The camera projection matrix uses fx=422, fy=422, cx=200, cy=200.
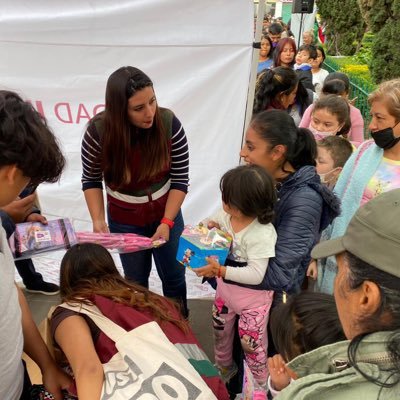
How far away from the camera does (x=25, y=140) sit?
110 centimetres

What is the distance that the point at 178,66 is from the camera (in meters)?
2.86

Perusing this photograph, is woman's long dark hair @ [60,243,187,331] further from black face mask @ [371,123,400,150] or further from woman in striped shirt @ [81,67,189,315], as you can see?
black face mask @ [371,123,400,150]

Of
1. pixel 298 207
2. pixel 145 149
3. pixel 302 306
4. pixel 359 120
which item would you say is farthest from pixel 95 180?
pixel 359 120

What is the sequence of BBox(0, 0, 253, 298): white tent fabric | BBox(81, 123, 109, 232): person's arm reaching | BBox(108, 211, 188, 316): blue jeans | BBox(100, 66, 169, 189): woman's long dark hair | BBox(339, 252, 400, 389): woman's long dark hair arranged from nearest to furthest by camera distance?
BBox(339, 252, 400, 389): woman's long dark hair < BBox(100, 66, 169, 189): woman's long dark hair < BBox(81, 123, 109, 232): person's arm reaching < BBox(108, 211, 188, 316): blue jeans < BBox(0, 0, 253, 298): white tent fabric

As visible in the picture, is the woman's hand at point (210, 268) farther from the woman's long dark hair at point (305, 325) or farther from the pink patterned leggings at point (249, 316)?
the woman's long dark hair at point (305, 325)

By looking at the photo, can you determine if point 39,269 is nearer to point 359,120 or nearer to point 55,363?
point 55,363

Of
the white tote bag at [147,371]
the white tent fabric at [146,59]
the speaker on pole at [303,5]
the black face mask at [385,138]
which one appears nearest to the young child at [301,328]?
the white tote bag at [147,371]

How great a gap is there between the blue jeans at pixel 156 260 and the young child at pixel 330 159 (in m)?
0.96

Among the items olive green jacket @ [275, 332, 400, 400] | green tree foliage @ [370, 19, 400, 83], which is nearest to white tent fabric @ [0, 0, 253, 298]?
olive green jacket @ [275, 332, 400, 400]

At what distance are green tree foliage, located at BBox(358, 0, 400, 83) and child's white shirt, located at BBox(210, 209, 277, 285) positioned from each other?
6428 millimetres

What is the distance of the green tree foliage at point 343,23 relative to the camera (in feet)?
42.3

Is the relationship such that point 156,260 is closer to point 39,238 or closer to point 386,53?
point 39,238

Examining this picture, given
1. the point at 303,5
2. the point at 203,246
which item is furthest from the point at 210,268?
the point at 303,5

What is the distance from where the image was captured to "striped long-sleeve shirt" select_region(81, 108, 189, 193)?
215cm
